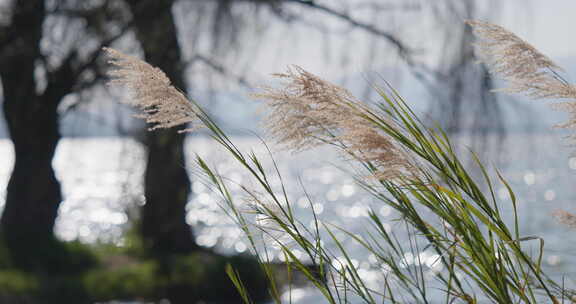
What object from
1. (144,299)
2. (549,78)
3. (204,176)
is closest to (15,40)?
(144,299)

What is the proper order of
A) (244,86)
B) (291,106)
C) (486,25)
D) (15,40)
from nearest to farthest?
(291,106), (486,25), (244,86), (15,40)

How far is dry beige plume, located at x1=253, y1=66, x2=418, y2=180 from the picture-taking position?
1511 millimetres

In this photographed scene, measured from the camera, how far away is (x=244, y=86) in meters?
6.09

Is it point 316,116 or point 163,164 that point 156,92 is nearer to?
point 316,116

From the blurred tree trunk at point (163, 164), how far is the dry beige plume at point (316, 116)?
12.3 feet

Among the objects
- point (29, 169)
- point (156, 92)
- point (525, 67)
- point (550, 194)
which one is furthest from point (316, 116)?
point (550, 194)

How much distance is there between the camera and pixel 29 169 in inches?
328

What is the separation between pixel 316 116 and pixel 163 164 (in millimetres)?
6026

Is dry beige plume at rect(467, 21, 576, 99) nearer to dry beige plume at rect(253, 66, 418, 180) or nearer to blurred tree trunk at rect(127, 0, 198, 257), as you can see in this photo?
dry beige plume at rect(253, 66, 418, 180)

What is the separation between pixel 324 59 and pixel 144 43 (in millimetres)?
1938

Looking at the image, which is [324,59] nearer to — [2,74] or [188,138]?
[188,138]

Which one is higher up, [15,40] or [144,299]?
[15,40]

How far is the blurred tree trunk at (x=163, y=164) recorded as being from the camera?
19.9 feet

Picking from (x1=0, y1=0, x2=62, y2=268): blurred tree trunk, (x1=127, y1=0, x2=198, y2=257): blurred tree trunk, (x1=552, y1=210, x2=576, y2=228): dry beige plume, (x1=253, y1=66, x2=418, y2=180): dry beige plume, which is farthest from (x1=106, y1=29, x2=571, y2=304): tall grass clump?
(x1=0, y1=0, x2=62, y2=268): blurred tree trunk
